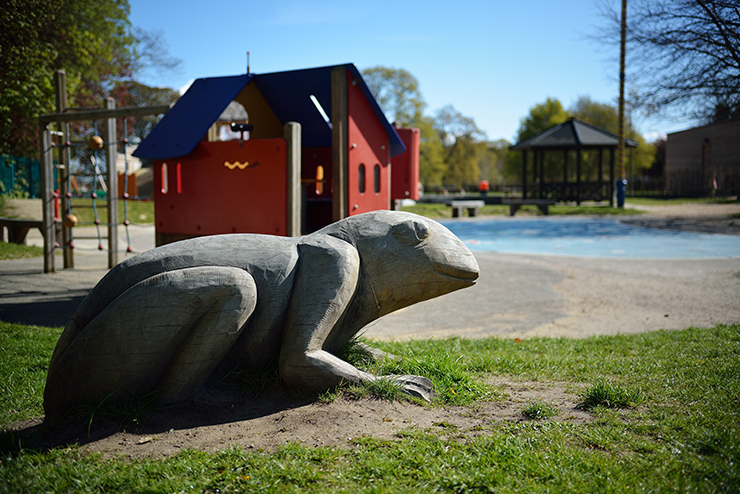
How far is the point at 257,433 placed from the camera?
2.92m

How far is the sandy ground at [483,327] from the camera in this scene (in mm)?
→ 2895

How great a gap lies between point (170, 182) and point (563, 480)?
277 inches

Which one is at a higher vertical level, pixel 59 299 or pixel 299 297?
pixel 299 297

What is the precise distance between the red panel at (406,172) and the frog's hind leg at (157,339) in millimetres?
8831

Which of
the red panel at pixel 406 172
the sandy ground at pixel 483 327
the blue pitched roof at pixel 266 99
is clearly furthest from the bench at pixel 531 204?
the blue pitched roof at pixel 266 99

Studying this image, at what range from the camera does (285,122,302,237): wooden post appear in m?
6.72

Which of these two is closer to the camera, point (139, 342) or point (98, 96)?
point (139, 342)

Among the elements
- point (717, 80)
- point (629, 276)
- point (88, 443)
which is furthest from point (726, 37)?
point (88, 443)

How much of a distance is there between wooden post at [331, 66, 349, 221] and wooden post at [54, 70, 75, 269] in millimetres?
5774

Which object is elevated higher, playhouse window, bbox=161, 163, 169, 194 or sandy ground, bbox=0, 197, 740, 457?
playhouse window, bbox=161, 163, 169, 194

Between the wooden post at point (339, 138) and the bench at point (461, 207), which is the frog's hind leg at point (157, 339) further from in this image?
the bench at point (461, 207)

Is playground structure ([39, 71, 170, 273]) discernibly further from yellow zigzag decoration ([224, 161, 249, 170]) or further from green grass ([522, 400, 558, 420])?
green grass ([522, 400, 558, 420])

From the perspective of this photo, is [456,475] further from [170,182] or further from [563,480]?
[170,182]

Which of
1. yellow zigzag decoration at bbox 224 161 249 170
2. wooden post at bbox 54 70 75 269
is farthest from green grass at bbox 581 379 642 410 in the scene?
wooden post at bbox 54 70 75 269
